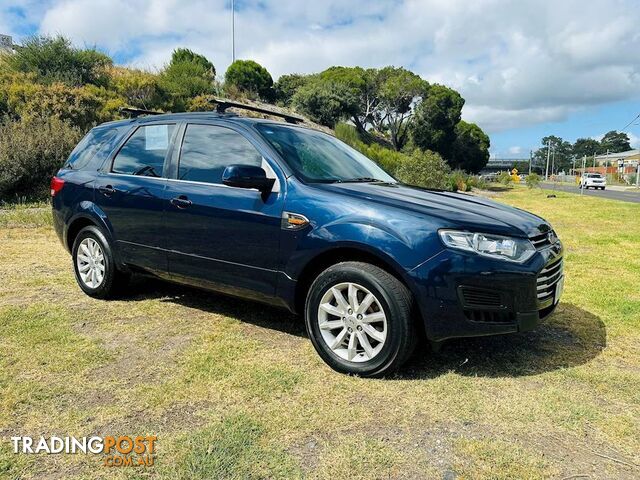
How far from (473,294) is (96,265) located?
3.51 metres

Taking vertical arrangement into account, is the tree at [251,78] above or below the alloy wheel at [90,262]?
above

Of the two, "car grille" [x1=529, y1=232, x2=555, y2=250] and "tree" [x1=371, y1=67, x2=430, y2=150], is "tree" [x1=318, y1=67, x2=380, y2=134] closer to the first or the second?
"tree" [x1=371, y1=67, x2=430, y2=150]

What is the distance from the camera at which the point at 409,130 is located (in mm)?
45281

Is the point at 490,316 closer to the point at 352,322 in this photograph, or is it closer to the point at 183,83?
the point at 352,322

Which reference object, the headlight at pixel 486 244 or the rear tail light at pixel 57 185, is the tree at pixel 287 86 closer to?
the rear tail light at pixel 57 185

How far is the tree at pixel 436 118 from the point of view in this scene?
1718 inches

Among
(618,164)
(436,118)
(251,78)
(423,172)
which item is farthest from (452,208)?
(618,164)

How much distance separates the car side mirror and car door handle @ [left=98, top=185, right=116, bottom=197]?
1.51 m

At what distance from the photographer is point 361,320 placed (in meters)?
3.10

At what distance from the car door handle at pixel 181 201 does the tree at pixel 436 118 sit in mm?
42352

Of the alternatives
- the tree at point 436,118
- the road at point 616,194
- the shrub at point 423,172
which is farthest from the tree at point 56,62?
the tree at point 436,118

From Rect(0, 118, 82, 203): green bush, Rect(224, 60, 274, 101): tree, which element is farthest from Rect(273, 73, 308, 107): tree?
Rect(0, 118, 82, 203): green bush

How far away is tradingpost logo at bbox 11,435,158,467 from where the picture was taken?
228cm

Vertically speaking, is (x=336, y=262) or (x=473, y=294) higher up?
(x=336, y=262)
